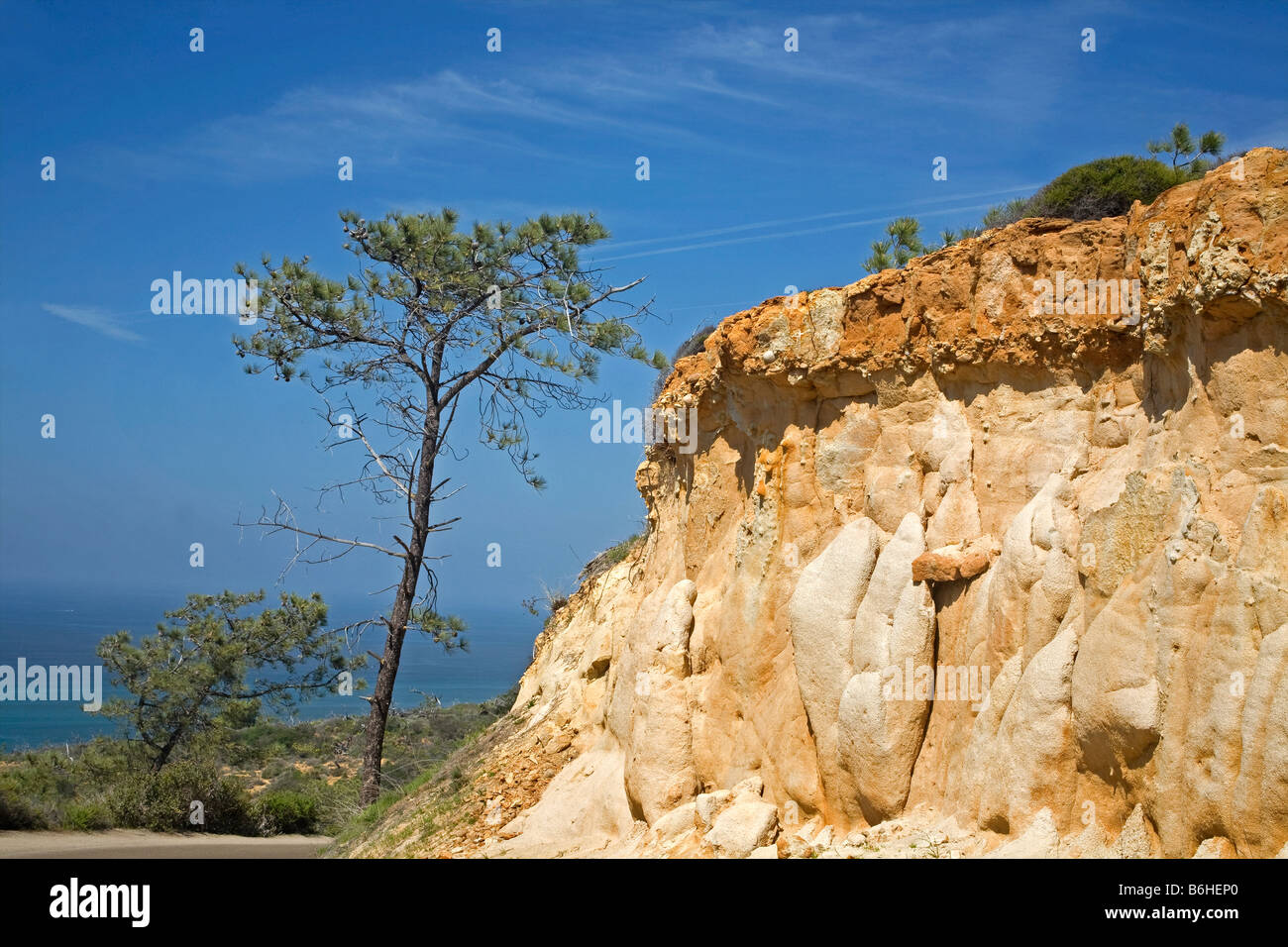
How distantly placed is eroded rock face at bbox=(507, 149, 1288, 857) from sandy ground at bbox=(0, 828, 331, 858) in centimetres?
903

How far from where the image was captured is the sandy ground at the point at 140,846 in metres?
17.7

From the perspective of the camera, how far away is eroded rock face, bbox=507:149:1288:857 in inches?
249

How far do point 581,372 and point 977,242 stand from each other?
32.2 ft

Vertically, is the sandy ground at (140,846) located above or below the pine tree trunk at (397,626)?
below

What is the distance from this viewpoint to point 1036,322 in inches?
331

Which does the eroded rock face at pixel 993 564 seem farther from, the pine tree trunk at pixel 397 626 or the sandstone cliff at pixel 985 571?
the pine tree trunk at pixel 397 626

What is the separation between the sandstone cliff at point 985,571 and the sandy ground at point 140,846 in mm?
8547

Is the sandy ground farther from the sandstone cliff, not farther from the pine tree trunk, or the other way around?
the sandstone cliff

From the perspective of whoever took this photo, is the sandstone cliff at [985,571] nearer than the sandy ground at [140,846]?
Yes

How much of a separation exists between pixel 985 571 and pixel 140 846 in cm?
1722

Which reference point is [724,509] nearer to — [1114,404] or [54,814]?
[1114,404]

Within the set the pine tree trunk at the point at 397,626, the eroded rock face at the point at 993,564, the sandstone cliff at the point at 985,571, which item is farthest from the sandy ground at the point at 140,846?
the eroded rock face at the point at 993,564

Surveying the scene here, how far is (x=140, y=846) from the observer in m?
19.5
